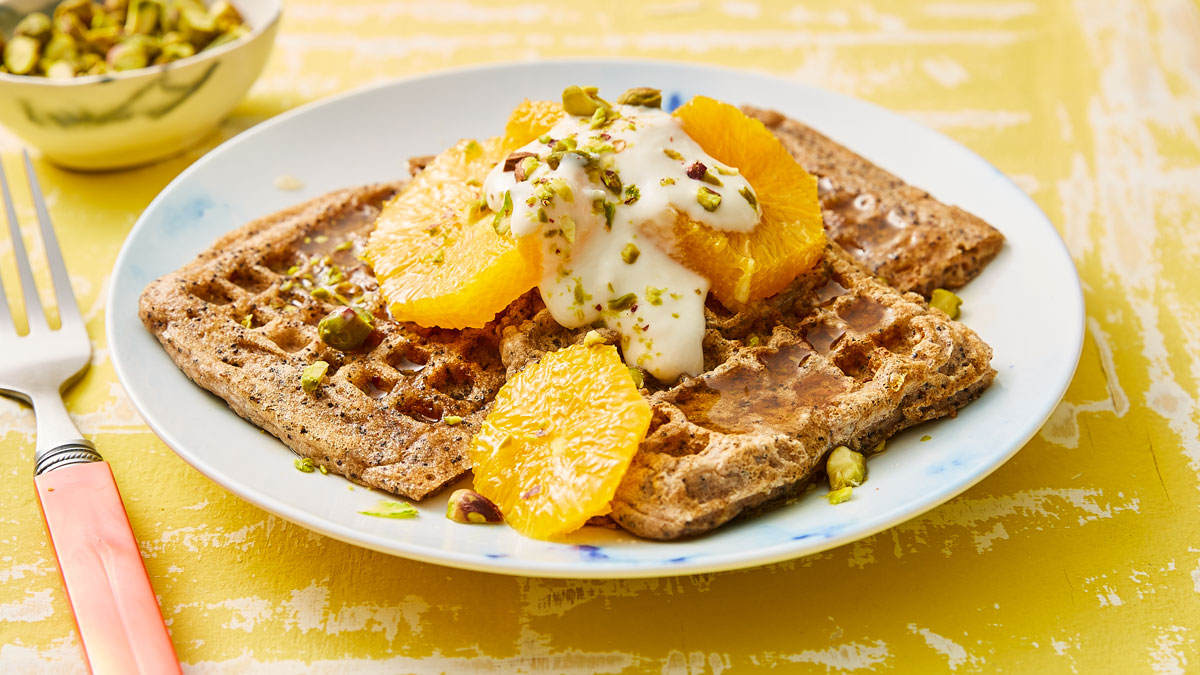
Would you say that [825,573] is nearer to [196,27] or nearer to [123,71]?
[123,71]

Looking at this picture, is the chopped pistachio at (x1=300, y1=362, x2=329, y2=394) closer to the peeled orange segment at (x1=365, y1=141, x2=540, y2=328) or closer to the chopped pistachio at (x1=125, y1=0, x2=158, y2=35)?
the peeled orange segment at (x1=365, y1=141, x2=540, y2=328)

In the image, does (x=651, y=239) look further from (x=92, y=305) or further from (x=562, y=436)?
(x=92, y=305)

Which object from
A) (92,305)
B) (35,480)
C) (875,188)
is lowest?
(92,305)

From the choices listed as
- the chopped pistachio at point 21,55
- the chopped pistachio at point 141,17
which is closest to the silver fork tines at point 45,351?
the chopped pistachio at point 21,55

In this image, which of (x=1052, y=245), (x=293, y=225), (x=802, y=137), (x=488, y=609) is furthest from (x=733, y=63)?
(x=488, y=609)

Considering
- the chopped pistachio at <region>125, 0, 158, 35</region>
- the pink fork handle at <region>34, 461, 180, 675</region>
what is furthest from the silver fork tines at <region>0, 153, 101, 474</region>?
the chopped pistachio at <region>125, 0, 158, 35</region>

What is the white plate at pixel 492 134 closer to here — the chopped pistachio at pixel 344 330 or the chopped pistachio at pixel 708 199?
the chopped pistachio at pixel 344 330
